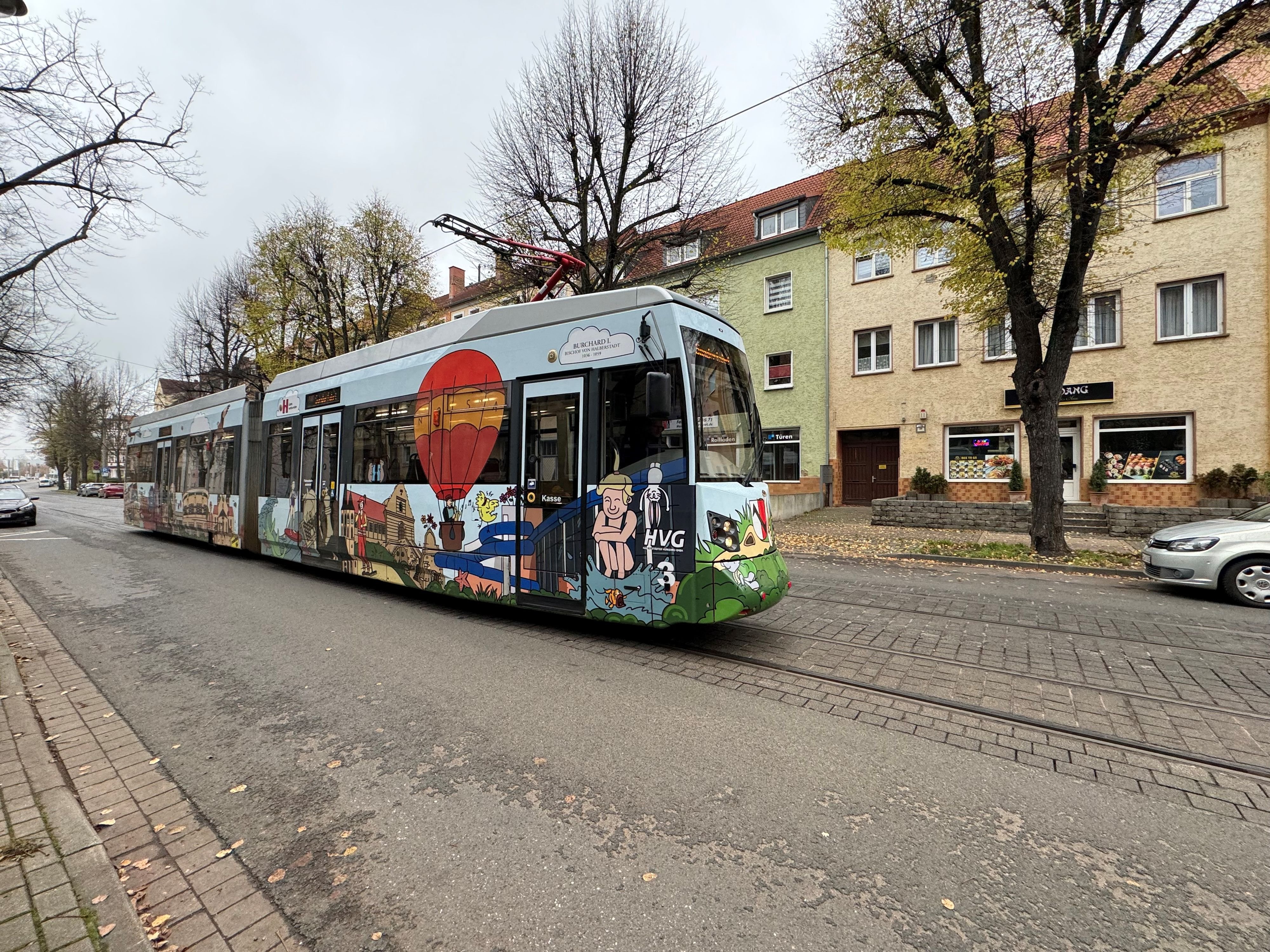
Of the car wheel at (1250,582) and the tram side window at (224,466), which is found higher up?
the tram side window at (224,466)

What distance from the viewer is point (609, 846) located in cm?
249

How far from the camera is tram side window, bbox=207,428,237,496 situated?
11031mm

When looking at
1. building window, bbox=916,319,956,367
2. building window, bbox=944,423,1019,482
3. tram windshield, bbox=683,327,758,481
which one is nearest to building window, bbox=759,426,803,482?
building window, bbox=916,319,956,367

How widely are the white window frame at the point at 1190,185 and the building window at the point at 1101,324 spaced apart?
2.36 metres

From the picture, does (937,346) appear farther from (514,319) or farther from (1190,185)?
(514,319)

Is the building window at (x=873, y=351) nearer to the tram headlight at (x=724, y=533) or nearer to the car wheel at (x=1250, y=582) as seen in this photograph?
the car wheel at (x=1250, y=582)

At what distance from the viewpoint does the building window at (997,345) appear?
1758cm

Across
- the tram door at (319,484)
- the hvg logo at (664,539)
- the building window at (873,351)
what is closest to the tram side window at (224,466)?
the tram door at (319,484)

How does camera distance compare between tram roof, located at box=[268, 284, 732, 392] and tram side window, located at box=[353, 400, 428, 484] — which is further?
tram side window, located at box=[353, 400, 428, 484]

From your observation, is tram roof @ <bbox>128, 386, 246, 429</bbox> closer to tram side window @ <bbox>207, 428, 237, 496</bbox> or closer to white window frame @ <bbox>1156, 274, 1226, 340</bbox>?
tram side window @ <bbox>207, 428, 237, 496</bbox>

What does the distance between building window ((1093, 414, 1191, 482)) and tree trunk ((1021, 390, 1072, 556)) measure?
27.1 ft

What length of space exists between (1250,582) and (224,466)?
53.6 feet

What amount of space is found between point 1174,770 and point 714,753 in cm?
251

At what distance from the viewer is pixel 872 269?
803 inches
